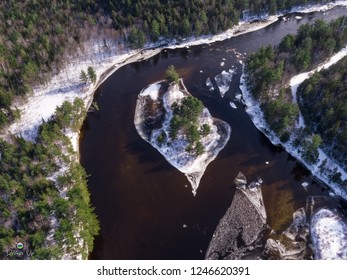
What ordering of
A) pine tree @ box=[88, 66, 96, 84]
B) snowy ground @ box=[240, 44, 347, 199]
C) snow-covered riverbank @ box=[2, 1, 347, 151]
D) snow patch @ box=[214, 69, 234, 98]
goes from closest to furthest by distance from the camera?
snowy ground @ box=[240, 44, 347, 199], snow-covered riverbank @ box=[2, 1, 347, 151], pine tree @ box=[88, 66, 96, 84], snow patch @ box=[214, 69, 234, 98]

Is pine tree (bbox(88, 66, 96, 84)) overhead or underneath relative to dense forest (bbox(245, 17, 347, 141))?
overhead

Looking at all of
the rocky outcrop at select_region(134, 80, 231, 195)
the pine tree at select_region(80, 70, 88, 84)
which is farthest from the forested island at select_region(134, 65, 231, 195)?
the pine tree at select_region(80, 70, 88, 84)

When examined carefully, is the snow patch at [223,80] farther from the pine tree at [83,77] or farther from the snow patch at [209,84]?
the pine tree at [83,77]

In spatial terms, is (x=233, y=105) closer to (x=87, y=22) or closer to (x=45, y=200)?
(x=45, y=200)

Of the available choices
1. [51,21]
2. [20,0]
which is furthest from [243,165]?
[20,0]

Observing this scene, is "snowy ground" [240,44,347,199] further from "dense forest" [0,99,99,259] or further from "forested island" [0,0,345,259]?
"dense forest" [0,99,99,259]

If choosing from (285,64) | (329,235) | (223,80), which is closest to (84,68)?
(223,80)
